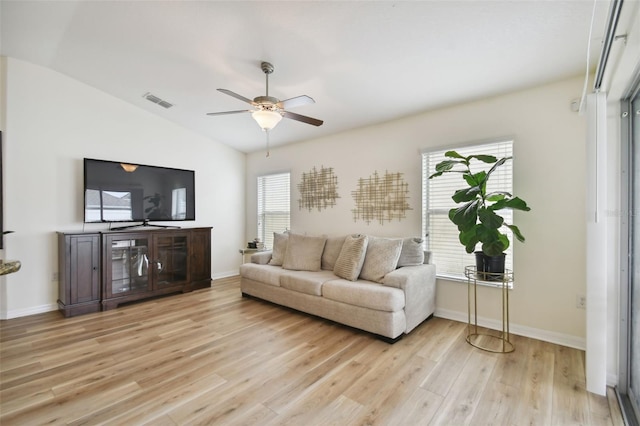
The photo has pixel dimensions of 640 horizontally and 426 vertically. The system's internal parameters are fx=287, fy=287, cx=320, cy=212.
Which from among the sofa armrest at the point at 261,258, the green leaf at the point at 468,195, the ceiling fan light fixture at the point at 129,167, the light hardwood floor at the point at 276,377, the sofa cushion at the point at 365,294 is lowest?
the light hardwood floor at the point at 276,377

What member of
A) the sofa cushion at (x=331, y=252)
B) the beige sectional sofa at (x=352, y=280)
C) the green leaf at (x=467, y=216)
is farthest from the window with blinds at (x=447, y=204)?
the sofa cushion at (x=331, y=252)

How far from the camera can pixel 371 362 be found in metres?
2.33

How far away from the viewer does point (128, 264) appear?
3877 mm

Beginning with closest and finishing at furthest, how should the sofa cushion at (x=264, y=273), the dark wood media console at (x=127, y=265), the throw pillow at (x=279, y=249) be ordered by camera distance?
the dark wood media console at (x=127, y=265) → the sofa cushion at (x=264, y=273) → the throw pillow at (x=279, y=249)

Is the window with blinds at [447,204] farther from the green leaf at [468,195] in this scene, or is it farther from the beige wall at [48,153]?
the beige wall at [48,153]

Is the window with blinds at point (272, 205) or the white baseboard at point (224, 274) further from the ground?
the window with blinds at point (272, 205)

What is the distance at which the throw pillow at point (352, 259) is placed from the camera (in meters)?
3.25

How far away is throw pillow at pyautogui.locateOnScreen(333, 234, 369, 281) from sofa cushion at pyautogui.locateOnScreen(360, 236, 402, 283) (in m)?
0.07

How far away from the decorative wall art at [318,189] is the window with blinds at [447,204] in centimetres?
137

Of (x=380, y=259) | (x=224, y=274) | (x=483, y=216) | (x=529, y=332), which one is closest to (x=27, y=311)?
(x=224, y=274)

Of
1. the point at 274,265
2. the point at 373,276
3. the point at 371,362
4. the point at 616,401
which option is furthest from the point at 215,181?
the point at 616,401

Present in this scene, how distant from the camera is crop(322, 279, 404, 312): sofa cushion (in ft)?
8.70

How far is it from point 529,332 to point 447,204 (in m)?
1.48

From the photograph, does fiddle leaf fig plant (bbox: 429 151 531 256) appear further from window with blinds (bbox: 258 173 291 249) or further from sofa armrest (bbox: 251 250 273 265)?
window with blinds (bbox: 258 173 291 249)
